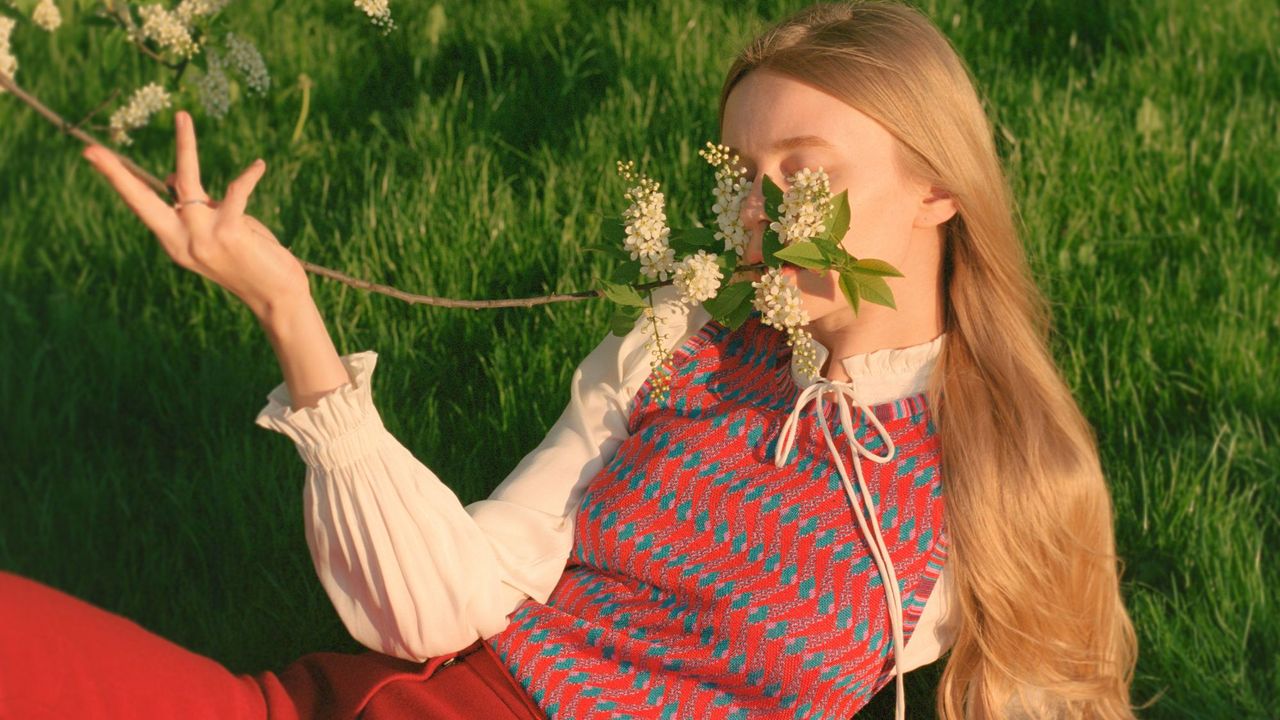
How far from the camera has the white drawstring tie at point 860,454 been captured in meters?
1.98

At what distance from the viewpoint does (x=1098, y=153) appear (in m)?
3.24

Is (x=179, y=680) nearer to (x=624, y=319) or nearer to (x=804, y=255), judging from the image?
(x=624, y=319)

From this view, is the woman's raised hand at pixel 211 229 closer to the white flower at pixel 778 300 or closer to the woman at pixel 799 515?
the woman at pixel 799 515

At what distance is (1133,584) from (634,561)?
1139 mm

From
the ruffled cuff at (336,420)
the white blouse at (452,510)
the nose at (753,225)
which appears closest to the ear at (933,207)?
the white blouse at (452,510)

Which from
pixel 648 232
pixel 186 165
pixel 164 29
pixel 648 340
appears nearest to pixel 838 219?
pixel 648 232

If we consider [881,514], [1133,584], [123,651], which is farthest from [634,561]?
[1133,584]

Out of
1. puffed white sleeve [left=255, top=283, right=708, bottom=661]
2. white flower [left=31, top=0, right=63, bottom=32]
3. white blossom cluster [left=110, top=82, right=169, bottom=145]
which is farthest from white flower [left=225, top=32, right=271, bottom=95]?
puffed white sleeve [left=255, top=283, right=708, bottom=661]

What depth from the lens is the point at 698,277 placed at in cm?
180

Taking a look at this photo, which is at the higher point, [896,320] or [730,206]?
[730,206]

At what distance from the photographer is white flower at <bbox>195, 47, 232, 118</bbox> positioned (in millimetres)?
2584

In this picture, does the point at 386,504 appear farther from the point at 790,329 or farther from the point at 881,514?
the point at 881,514

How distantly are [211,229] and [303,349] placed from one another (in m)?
0.23

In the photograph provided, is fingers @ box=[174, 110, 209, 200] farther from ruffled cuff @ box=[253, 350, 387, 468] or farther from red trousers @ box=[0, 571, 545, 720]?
red trousers @ box=[0, 571, 545, 720]
